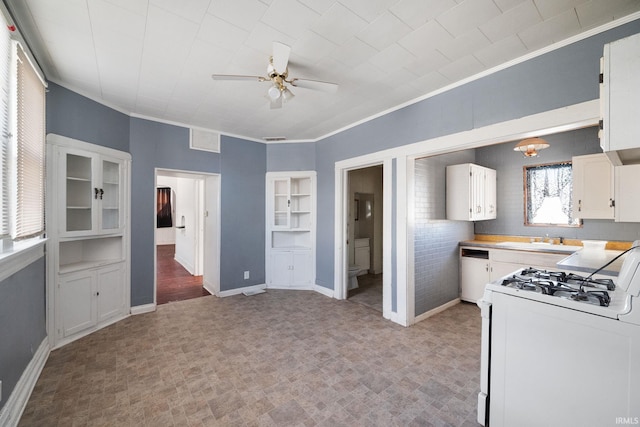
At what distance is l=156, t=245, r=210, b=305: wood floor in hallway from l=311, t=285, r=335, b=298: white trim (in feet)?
6.32

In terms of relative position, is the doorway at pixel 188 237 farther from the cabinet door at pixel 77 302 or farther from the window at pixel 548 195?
the window at pixel 548 195

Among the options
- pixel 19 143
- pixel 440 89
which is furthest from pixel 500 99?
pixel 19 143

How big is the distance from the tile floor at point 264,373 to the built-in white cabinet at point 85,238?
269 millimetres

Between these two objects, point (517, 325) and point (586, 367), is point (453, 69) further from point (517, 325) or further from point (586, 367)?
point (586, 367)

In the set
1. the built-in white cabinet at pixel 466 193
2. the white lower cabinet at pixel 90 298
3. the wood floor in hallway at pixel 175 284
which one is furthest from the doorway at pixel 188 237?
the built-in white cabinet at pixel 466 193

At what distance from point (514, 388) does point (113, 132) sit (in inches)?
188

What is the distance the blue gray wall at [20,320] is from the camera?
1.77 m

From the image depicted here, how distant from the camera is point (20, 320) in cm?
205

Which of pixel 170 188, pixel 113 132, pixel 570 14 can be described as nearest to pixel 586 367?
pixel 570 14

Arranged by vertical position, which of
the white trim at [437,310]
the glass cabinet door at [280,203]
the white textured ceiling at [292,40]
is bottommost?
the white trim at [437,310]

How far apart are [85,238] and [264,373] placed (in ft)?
8.52

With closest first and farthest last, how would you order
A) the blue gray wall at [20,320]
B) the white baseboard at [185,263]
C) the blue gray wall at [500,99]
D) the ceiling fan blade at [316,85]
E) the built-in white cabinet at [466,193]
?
the blue gray wall at [20,320] → the blue gray wall at [500,99] → the ceiling fan blade at [316,85] → the built-in white cabinet at [466,193] → the white baseboard at [185,263]

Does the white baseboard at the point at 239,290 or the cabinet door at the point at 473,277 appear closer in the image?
the cabinet door at the point at 473,277

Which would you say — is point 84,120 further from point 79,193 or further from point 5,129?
point 5,129
